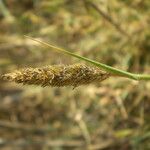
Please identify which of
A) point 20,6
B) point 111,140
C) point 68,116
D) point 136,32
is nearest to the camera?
point 111,140

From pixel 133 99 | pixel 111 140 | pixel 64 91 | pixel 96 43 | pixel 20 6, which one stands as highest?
pixel 20 6

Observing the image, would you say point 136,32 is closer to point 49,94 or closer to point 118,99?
point 118,99

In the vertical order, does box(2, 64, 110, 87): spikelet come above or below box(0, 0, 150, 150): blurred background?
below

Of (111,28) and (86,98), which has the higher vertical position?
(111,28)

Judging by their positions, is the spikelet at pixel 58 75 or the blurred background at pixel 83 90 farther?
the blurred background at pixel 83 90

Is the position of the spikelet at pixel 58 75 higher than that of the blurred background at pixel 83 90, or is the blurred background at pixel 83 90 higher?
the blurred background at pixel 83 90

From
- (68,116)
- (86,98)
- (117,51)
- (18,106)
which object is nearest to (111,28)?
(117,51)

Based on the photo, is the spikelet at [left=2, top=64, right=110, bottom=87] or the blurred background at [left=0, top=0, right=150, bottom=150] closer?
the spikelet at [left=2, top=64, right=110, bottom=87]
